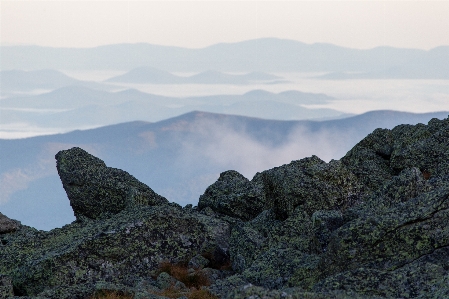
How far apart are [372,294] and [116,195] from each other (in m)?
28.0

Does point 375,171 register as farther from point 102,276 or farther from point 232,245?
point 102,276

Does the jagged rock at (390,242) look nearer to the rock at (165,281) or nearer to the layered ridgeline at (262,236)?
the layered ridgeline at (262,236)

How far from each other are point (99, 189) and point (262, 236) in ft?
50.3

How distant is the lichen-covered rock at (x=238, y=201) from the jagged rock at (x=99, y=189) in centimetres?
356

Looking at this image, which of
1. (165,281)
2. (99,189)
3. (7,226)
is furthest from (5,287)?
(99,189)

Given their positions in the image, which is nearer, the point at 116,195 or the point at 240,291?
the point at 240,291

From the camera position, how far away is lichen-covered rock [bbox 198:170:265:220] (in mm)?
44219

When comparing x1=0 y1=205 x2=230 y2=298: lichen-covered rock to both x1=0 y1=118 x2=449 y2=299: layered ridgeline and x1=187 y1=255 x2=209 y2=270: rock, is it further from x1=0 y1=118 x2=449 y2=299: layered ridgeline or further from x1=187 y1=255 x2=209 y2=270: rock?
x1=187 y1=255 x2=209 y2=270: rock

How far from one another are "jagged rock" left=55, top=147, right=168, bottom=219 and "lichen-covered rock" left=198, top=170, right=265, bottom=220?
11.7 feet

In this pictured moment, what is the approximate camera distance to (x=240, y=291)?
54.7 ft

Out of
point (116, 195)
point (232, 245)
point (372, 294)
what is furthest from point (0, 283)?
point (372, 294)

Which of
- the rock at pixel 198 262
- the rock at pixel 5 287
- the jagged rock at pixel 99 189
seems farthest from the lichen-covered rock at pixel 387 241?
the jagged rock at pixel 99 189

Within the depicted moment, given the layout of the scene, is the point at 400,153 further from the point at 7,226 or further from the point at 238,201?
the point at 7,226

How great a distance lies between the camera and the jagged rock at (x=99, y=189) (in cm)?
4506
